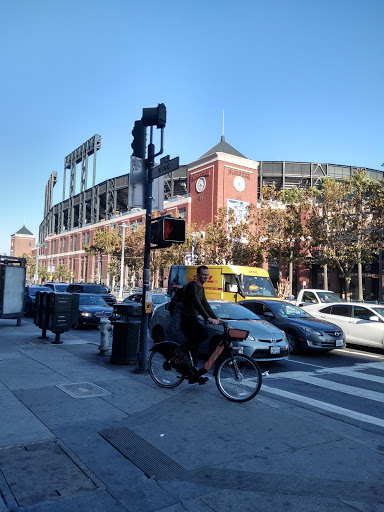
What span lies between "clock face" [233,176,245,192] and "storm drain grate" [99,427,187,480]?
53.2 meters

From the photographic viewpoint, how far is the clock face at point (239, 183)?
56.6 m

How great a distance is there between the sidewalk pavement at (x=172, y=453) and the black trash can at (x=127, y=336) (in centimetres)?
165

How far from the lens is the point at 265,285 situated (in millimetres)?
18500

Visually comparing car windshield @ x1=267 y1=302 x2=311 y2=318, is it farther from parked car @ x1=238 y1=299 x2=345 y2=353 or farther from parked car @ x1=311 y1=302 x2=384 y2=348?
parked car @ x1=311 y1=302 x2=384 y2=348

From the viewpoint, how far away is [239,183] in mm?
57000

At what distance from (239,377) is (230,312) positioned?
163 inches

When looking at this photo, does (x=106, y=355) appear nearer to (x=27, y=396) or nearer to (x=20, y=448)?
(x=27, y=396)

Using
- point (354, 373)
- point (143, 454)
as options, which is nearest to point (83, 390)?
point (143, 454)

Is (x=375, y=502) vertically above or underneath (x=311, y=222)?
underneath

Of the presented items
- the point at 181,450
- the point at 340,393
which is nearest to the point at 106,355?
the point at 340,393

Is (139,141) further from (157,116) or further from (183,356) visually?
(183,356)

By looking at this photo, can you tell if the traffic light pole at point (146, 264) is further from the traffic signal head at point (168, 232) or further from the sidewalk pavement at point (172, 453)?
the sidewalk pavement at point (172, 453)

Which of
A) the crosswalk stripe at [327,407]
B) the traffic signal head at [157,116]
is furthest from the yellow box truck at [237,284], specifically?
the traffic signal head at [157,116]

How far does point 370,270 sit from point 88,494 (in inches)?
2166
